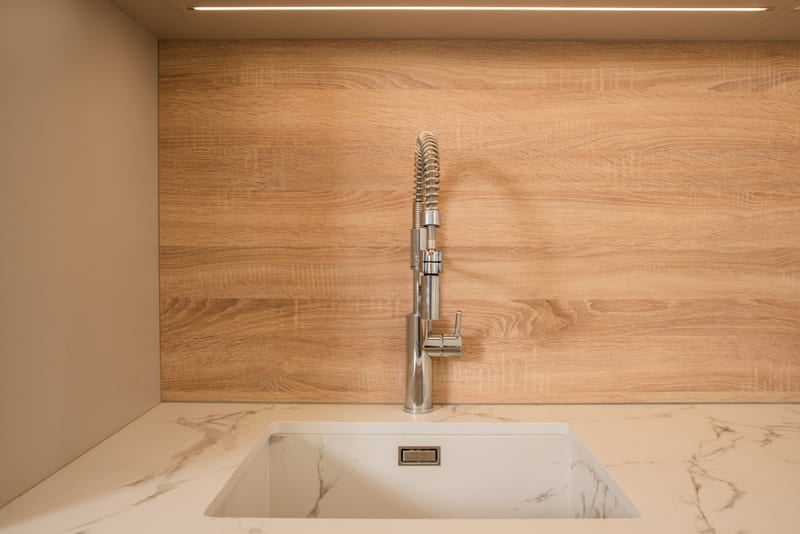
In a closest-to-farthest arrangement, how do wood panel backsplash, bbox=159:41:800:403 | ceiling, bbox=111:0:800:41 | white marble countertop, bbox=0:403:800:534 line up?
1. white marble countertop, bbox=0:403:800:534
2. ceiling, bbox=111:0:800:41
3. wood panel backsplash, bbox=159:41:800:403

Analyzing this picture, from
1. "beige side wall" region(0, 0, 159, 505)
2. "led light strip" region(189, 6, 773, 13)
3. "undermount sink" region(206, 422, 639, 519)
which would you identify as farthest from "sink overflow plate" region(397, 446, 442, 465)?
"led light strip" region(189, 6, 773, 13)

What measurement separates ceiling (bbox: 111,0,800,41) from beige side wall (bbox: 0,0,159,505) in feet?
0.29

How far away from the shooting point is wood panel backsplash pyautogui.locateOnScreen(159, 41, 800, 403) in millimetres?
983

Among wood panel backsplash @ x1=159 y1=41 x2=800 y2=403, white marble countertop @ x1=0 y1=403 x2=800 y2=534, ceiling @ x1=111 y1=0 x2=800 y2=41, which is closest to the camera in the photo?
white marble countertop @ x1=0 y1=403 x2=800 y2=534

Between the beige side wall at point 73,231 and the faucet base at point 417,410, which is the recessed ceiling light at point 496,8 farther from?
the faucet base at point 417,410

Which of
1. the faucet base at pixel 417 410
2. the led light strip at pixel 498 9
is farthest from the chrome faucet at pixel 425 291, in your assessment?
the led light strip at pixel 498 9

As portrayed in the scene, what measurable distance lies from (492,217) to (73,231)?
2.19ft

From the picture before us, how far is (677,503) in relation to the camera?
606 mm

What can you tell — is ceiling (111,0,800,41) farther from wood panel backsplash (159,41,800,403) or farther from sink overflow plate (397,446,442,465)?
sink overflow plate (397,446,442,465)

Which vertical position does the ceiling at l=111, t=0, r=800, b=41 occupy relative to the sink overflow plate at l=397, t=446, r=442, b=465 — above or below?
above

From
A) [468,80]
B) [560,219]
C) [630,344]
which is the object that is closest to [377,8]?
[468,80]

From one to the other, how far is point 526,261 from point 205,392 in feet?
2.11

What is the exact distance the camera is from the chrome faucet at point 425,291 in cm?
88

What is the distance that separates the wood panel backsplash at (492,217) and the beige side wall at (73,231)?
8cm
